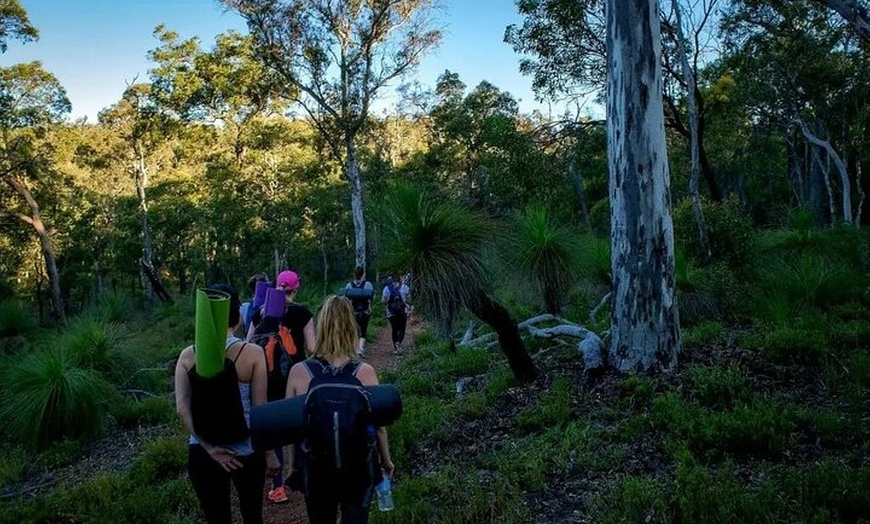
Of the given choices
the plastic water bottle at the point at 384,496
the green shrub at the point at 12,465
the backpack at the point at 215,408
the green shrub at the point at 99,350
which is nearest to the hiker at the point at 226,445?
the backpack at the point at 215,408

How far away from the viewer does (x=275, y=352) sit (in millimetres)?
4652

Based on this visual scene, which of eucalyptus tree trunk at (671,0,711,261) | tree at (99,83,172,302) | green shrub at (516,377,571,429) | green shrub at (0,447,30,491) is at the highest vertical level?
A: tree at (99,83,172,302)

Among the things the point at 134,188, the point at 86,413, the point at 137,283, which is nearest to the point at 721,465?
the point at 86,413

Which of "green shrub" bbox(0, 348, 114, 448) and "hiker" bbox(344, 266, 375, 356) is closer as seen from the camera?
"green shrub" bbox(0, 348, 114, 448)

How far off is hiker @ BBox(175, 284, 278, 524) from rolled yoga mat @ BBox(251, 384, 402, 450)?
408 mm

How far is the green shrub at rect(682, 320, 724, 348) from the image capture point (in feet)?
24.3

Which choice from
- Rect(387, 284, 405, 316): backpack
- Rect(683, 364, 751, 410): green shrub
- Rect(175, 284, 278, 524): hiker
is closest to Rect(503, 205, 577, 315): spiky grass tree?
Rect(387, 284, 405, 316): backpack

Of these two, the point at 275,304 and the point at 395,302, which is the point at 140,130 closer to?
the point at 395,302

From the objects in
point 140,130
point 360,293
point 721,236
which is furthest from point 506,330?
point 140,130

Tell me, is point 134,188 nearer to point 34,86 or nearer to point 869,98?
point 34,86

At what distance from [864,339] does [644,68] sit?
164 inches

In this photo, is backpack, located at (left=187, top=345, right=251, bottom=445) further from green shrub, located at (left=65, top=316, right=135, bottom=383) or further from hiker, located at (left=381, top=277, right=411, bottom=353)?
hiker, located at (left=381, top=277, right=411, bottom=353)

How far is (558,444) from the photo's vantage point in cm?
516

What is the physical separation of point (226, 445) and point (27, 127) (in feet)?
75.0
